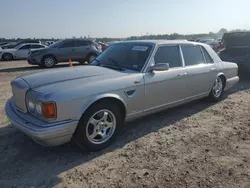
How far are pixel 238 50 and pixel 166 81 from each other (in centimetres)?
609

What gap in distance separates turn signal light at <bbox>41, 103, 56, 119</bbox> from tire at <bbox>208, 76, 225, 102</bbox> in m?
4.06

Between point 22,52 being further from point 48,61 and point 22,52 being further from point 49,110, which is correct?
point 49,110

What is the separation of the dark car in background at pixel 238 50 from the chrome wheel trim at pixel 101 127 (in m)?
6.61

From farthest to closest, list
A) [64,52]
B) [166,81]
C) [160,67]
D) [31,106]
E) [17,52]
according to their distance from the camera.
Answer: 1. [17,52]
2. [64,52]
3. [166,81]
4. [160,67]
5. [31,106]

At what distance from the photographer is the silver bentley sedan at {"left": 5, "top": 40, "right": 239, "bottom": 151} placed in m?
3.03

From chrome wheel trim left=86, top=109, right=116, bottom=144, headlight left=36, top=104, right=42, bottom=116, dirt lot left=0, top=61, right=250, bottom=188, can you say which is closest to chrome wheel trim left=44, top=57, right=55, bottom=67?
dirt lot left=0, top=61, right=250, bottom=188

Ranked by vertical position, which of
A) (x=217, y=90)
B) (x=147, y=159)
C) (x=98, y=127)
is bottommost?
(x=147, y=159)

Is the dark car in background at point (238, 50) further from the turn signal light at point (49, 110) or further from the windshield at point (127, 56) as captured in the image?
the turn signal light at point (49, 110)

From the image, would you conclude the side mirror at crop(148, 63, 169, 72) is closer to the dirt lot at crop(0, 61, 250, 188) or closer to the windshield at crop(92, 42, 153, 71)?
the windshield at crop(92, 42, 153, 71)

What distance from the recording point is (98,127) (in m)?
3.50

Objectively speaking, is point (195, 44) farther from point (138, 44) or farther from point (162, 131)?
point (162, 131)

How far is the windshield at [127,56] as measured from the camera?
4148mm

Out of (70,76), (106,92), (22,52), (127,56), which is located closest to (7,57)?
(22,52)

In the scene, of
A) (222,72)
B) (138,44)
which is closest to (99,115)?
(138,44)
